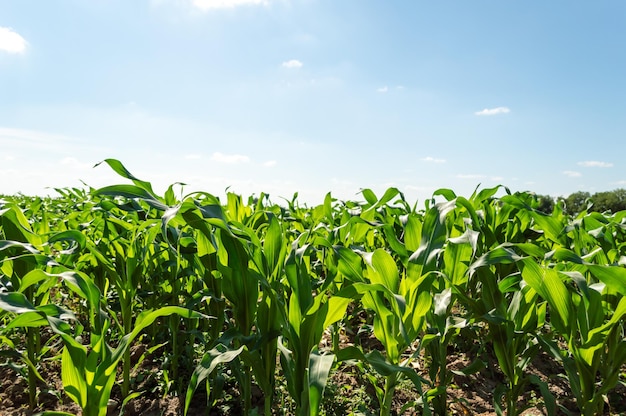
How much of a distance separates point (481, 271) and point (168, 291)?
71.5 inches

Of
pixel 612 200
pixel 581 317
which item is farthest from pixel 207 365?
pixel 612 200

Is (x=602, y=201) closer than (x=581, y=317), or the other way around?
(x=581, y=317)

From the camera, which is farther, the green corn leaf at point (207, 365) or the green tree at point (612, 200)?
the green tree at point (612, 200)

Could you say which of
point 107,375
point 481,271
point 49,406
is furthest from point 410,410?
point 49,406

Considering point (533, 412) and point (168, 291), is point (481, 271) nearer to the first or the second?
point (533, 412)

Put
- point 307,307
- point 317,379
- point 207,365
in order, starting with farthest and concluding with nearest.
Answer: point 307,307
point 207,365
point 317,379

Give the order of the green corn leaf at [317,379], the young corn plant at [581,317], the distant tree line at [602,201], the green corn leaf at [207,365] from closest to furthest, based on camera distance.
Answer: the green corn leaf at [317,379] → the green corn leaf at [207,365] → the young corn plant at [581,317] → the distant tree line at [602,201]

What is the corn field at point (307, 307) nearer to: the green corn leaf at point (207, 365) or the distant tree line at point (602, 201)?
the green corn leaf at point (207, 365)

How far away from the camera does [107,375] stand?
1.38 m

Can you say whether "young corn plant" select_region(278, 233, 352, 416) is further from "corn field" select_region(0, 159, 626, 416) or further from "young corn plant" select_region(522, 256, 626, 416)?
"young corn plant" select_region(522, 256, 626, 416)

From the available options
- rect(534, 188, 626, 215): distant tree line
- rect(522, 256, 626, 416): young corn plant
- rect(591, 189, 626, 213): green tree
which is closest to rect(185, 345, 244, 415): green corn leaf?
rect(522, 256, 626, 416): young corn plant

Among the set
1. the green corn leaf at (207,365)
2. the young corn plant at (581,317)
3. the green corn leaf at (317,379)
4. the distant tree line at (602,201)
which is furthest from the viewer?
the distant tree line at (602,201)

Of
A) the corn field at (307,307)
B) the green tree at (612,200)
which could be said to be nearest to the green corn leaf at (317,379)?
the corn field at (307,307)

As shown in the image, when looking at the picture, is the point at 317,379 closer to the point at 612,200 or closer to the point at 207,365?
the point at 207,365
